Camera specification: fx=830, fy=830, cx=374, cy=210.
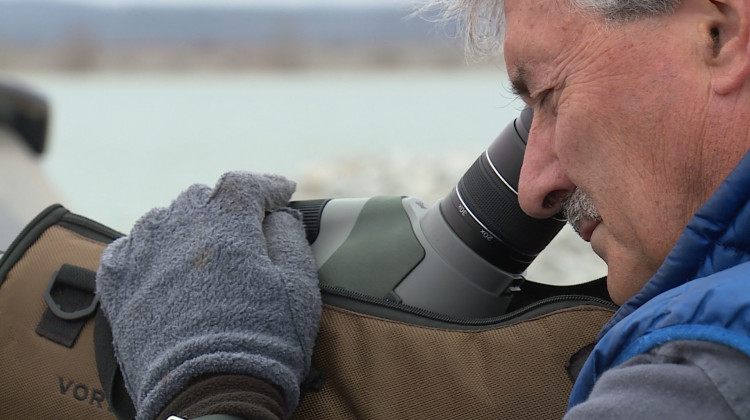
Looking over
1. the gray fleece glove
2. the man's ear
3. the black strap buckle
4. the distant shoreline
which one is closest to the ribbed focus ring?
the gray fleece glove

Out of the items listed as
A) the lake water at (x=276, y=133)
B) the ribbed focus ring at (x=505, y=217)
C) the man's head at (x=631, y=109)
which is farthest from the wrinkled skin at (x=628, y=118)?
the lake water at (x=276, y=133)

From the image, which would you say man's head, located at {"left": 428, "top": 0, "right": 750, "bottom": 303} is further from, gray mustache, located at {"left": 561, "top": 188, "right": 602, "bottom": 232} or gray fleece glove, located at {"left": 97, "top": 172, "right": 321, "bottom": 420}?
gray fleece glove, located at {"left": 97, "top": 172, "right": 321, "bottom": 420}

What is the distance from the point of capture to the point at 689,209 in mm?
772

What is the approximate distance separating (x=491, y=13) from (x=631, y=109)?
1.03 ft

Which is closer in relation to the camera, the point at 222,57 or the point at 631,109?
the point at 631,109

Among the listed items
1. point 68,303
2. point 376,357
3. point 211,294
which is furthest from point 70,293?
point 376,357

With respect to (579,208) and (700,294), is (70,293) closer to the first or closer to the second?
(579,208)

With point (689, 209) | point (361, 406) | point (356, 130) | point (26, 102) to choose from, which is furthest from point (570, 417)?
point (356, 130)

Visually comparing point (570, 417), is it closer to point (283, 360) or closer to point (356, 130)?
point (283, 360)

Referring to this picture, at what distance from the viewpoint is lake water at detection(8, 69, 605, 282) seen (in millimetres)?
6246

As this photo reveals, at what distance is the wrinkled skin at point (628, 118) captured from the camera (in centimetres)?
73

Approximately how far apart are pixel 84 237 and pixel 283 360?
38 centimetres

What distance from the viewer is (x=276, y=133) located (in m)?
12.5

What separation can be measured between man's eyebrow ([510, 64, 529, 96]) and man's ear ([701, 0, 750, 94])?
215 mm
